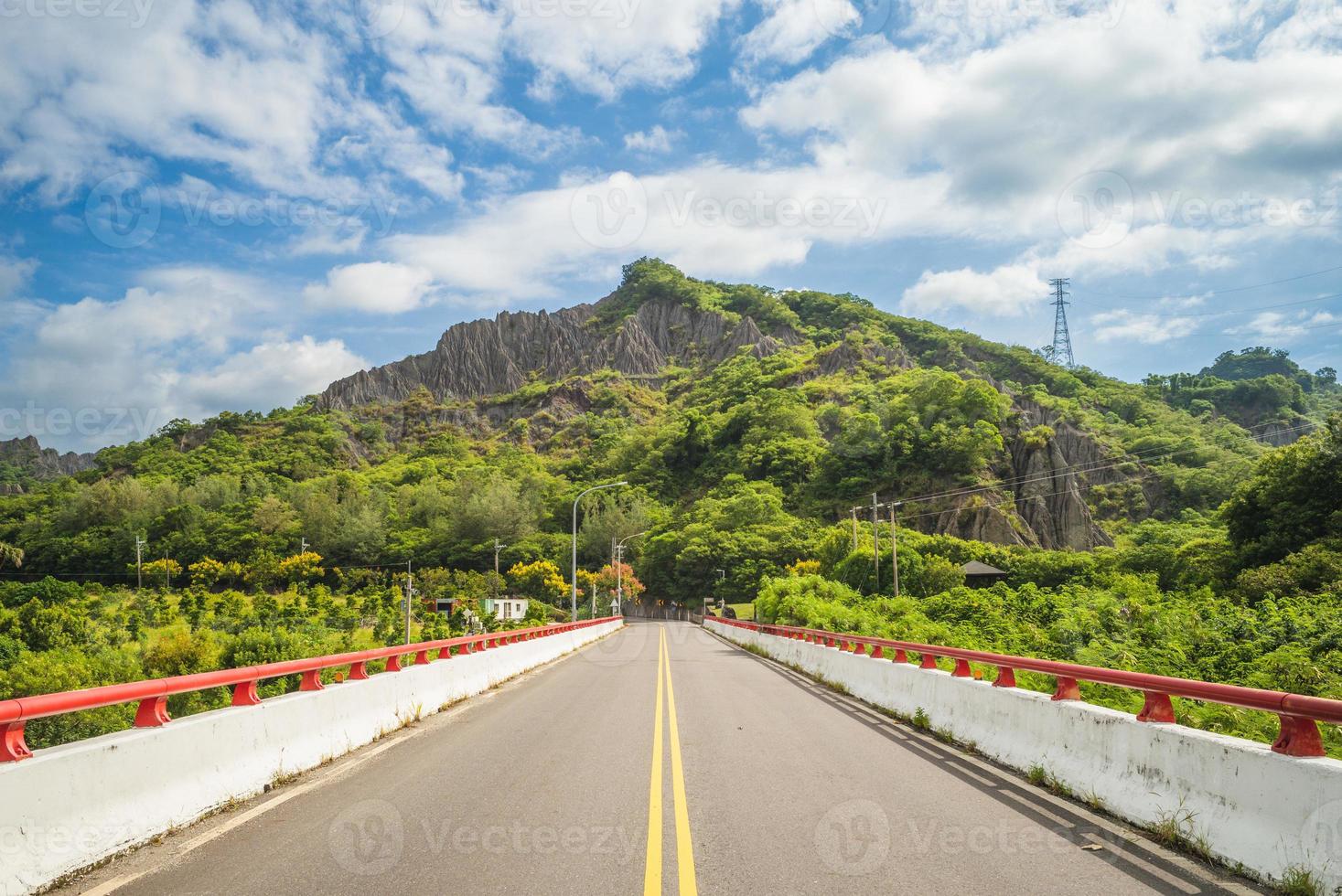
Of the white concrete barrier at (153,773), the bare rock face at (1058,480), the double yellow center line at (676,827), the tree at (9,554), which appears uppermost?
the bare rock face at (1058,480)

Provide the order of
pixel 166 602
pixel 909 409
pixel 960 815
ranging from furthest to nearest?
pixel 909 409 → pixel 166 602 → pixel 960 815

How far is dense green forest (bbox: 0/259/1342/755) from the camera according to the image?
110 ft

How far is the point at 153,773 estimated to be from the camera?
20.4 feet

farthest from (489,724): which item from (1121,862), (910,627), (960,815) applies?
(910,627)

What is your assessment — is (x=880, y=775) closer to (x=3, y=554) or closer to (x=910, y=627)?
(x=910, y=627)

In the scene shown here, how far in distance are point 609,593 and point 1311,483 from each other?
78369mm

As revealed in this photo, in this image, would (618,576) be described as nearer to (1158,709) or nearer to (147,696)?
(1158,709)

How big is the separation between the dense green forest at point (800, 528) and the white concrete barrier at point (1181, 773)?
1.62 metres

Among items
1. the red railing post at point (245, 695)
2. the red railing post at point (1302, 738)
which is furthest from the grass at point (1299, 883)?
the red railing post at point (245, 695)

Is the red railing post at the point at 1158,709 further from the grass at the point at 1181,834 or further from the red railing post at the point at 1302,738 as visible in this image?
the red railing post at the point at 1302,738

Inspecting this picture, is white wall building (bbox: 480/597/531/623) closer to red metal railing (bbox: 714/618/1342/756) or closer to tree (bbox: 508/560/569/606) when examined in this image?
tree (bbox: 508/560/569/606)

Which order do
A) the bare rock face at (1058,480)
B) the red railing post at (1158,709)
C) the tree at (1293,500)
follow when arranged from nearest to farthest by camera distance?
1. the red railing post at (1158,709)
2. the tree at (1293,500)
3. the bare rock face at (1058,480)

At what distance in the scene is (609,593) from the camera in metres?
111

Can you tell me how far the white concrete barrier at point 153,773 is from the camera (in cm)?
495
